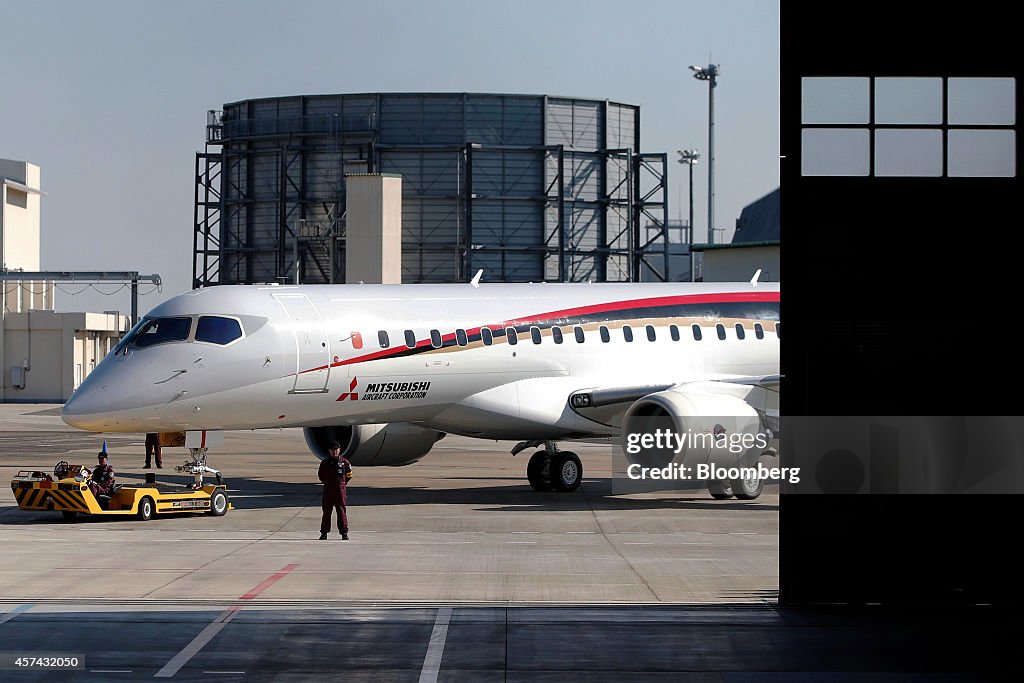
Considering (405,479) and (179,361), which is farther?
(405,479)

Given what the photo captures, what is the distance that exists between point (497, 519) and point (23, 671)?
44.1 ft

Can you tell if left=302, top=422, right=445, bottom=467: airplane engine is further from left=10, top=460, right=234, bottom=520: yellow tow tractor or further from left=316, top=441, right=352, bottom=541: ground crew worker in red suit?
left=316, top=441, right=352, bottom=541: ground crew worker in red suit

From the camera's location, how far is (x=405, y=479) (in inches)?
1350

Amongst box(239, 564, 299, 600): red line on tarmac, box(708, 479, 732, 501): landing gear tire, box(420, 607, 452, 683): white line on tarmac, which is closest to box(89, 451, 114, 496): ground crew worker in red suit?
box(239, 564, 299, 600): red line on tarmac

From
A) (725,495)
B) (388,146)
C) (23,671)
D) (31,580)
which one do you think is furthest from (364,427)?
(388,146)

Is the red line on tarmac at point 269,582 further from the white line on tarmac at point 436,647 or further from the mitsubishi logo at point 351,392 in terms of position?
the mitsubishi logo at point 351,392

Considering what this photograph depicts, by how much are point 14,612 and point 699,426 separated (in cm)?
1432

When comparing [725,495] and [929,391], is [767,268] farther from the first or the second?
[929,391]

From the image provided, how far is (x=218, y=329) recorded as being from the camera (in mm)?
25703

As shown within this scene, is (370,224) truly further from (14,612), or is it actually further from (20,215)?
(14,612)

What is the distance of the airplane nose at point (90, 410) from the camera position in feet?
79.7

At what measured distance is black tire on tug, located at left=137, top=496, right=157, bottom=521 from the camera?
25.3m

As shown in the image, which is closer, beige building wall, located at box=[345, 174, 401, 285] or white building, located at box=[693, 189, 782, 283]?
white building, located at box=[693, 189, 782, 283]

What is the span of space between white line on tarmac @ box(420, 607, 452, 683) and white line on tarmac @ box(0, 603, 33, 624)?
456 centimetres
